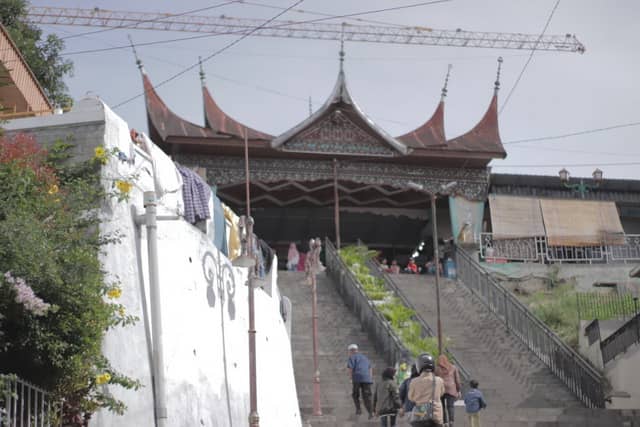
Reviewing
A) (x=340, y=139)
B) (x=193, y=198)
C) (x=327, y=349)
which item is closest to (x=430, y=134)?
(x=340, y=139)

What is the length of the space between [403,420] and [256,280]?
317 centimetres

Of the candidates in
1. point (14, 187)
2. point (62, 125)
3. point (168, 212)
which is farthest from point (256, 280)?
point (14, 187)

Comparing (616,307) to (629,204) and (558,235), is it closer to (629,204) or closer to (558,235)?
(558,235)

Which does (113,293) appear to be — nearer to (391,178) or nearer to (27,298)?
(27,298)

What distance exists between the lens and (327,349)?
23.2 m

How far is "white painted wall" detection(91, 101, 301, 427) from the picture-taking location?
42.6 ft

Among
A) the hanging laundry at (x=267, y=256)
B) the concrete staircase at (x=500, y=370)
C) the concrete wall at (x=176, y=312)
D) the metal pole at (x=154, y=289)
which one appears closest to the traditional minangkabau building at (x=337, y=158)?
the concrete staircase at (x=500, y=370)

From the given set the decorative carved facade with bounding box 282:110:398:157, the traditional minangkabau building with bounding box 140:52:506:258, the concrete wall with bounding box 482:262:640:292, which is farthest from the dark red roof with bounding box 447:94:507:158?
the concrete wall with bounding box 482:262:640:292

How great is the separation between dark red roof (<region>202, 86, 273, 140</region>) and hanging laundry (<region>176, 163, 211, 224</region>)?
53.0 feet

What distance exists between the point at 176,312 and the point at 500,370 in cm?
1034

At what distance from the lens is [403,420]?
1680 cm

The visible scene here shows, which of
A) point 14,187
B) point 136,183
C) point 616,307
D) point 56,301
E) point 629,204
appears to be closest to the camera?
point 56,301

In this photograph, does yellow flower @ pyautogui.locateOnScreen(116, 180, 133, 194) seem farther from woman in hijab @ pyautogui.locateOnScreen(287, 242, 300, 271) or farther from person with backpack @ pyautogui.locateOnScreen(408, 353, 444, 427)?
woman in hijab @ pyautogui.locateOnScreen(287, 242, 300, 271)

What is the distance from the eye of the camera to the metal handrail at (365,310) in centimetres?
2230
